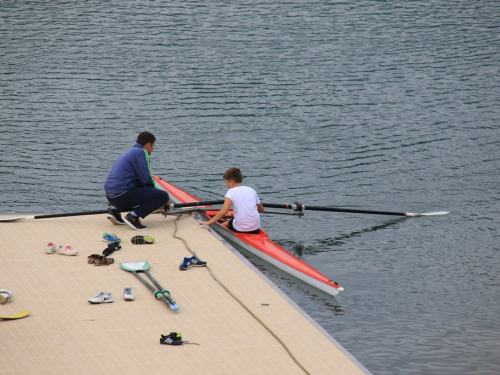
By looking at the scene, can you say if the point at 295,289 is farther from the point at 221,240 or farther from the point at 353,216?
the point at 353,216

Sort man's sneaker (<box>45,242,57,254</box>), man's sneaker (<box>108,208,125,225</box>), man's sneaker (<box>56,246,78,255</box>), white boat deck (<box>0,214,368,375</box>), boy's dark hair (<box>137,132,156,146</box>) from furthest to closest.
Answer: man's sneaker (<box>108,208,125,225</box>) < boy's dark hair (<box>137,132,156,146</box>) < man's sneaker (<box>45,242,57,254</box>) < man's sneaker (<box>56,246,78,255</box>) < white boat deck (<box>0,214,368,375</box>)

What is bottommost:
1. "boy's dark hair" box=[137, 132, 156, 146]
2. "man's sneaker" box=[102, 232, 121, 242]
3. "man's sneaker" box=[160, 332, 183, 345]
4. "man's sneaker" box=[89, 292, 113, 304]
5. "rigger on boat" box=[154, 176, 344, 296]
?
"rigger on boat" box=[154, 176, 344, 296]

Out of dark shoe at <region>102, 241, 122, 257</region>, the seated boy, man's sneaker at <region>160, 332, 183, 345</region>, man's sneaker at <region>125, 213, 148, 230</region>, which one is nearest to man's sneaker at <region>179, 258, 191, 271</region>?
dark shoe at <region>102, 241, 122, 257</region>

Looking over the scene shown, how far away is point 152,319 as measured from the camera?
322 inches

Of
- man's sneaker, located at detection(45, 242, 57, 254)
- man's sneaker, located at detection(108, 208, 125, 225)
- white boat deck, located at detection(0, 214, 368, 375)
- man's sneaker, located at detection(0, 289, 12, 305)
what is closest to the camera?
white boat deck, located at detection(0, 214, 368, 375)

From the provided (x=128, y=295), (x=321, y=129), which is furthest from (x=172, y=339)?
(x=321, y=129)

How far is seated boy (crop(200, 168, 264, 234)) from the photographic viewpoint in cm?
1120

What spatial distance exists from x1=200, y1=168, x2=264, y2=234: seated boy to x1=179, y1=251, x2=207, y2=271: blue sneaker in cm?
136

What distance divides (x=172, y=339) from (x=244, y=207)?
13.2 ft

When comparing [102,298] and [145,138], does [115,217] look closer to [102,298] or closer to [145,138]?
[145,138]

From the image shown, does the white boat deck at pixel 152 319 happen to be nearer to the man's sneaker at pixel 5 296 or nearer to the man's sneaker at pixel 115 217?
the man's sneaker at pixel 5 296

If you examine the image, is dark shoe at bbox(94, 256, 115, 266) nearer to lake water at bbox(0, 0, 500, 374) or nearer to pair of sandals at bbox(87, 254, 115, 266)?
pair of sandals at bbox(87, 254, 115, 266)

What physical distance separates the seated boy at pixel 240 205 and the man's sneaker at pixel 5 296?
3.57 meters

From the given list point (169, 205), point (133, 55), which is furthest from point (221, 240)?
point (133, 55)
